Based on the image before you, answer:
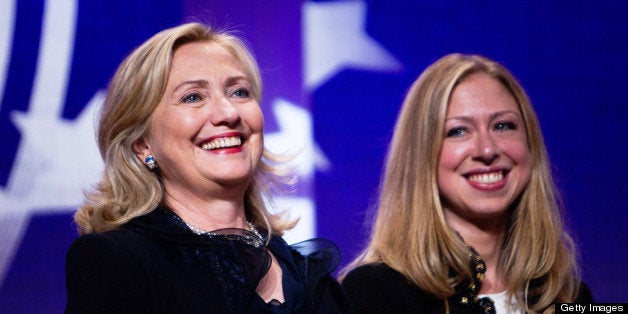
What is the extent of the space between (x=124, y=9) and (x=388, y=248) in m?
1.24

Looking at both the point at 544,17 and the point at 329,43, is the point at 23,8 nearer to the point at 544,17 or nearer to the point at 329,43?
the point at 329,43

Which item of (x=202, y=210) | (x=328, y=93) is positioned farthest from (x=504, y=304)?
(x=328, y=93)

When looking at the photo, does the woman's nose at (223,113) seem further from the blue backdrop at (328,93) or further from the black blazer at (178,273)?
the blue backdrop at (328,93)

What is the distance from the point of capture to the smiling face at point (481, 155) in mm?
2818

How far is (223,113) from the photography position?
2328 mm

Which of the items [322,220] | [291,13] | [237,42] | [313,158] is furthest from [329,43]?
[237,42]

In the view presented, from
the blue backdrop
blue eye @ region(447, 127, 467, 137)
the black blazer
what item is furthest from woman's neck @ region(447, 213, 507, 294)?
the black blazer

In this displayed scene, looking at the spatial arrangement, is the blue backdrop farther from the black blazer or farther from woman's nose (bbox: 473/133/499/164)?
the black blazer

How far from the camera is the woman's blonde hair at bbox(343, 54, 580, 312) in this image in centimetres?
277

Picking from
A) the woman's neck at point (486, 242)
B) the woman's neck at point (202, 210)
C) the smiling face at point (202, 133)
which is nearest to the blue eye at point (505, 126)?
the woman's neck at point (486, 242)

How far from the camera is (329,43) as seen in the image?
3521mm

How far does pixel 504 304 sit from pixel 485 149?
0.46 m

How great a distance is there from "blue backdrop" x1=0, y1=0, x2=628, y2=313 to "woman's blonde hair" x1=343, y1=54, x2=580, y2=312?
36 centimetres

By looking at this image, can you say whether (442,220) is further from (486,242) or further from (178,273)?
(178,273)
